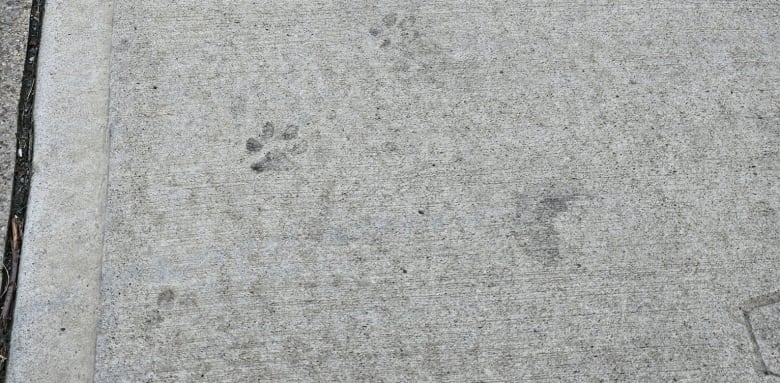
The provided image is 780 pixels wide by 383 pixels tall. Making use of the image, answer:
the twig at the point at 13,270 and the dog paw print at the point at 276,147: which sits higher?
the dog paw print at the point at 276,147

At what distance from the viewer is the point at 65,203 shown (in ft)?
7.72

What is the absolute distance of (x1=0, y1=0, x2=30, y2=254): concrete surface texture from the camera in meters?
2.39

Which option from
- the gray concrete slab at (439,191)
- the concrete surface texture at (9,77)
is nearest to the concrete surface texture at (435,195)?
the gray concrete slab at (439,191)

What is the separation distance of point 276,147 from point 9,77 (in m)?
1.03

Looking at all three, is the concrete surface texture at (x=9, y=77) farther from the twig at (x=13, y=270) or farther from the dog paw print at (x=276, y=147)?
the dog paw print at (x=276, y=147)

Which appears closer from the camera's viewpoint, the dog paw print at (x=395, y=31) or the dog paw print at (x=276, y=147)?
the dog paw print at (x=276, y=147)


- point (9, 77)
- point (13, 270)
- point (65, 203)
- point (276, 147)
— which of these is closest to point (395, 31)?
point (276, 147)

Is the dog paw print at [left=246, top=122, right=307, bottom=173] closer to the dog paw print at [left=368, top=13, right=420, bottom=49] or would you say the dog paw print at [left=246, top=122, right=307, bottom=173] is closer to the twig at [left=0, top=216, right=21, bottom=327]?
the dog paw print at [left=368, top=13, right=420, bottom=49]

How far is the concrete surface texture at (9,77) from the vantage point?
239 centimetres

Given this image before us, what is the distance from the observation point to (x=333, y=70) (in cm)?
258

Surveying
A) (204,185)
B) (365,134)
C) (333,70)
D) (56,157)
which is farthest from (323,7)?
(56,157)

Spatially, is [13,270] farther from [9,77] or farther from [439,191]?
[439,191]

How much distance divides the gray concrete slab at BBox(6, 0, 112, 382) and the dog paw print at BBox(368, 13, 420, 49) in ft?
3.29

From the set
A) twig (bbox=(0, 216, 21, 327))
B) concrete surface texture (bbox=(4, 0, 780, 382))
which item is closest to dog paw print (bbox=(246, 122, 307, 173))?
concrete surface texture (bbox=(4, 0, 780, 382))
